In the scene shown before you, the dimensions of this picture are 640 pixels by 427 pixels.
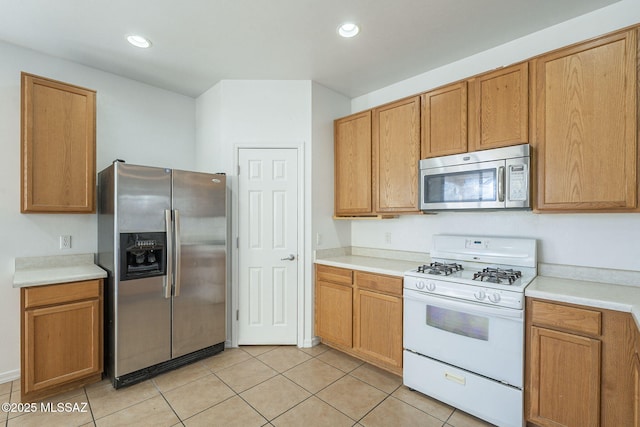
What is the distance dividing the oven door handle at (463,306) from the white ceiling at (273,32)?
80.3 inches

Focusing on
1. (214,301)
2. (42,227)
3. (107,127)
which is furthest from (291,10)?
(42,227)

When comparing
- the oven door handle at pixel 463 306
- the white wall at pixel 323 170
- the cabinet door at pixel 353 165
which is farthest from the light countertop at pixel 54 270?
the oven door handle at pixel 463 306

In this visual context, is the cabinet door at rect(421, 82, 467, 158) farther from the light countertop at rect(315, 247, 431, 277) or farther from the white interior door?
the white interior door

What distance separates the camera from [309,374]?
255 cm

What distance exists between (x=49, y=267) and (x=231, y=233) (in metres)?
1.58

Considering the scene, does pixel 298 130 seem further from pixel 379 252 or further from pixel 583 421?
pixel 583 421

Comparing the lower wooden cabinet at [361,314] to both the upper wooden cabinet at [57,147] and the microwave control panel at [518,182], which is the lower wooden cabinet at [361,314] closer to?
the microwave control panel at [518,182]

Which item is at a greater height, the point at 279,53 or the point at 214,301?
the point at 279,53

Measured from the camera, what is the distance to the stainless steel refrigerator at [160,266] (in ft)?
7.67

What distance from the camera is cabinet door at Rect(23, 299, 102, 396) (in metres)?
2.08

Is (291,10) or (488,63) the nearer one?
(291,10)

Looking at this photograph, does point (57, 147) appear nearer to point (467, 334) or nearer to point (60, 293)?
point (60, 293)

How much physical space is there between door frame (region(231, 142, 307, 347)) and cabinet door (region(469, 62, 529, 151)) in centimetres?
163

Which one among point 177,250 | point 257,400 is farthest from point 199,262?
point 257,400
